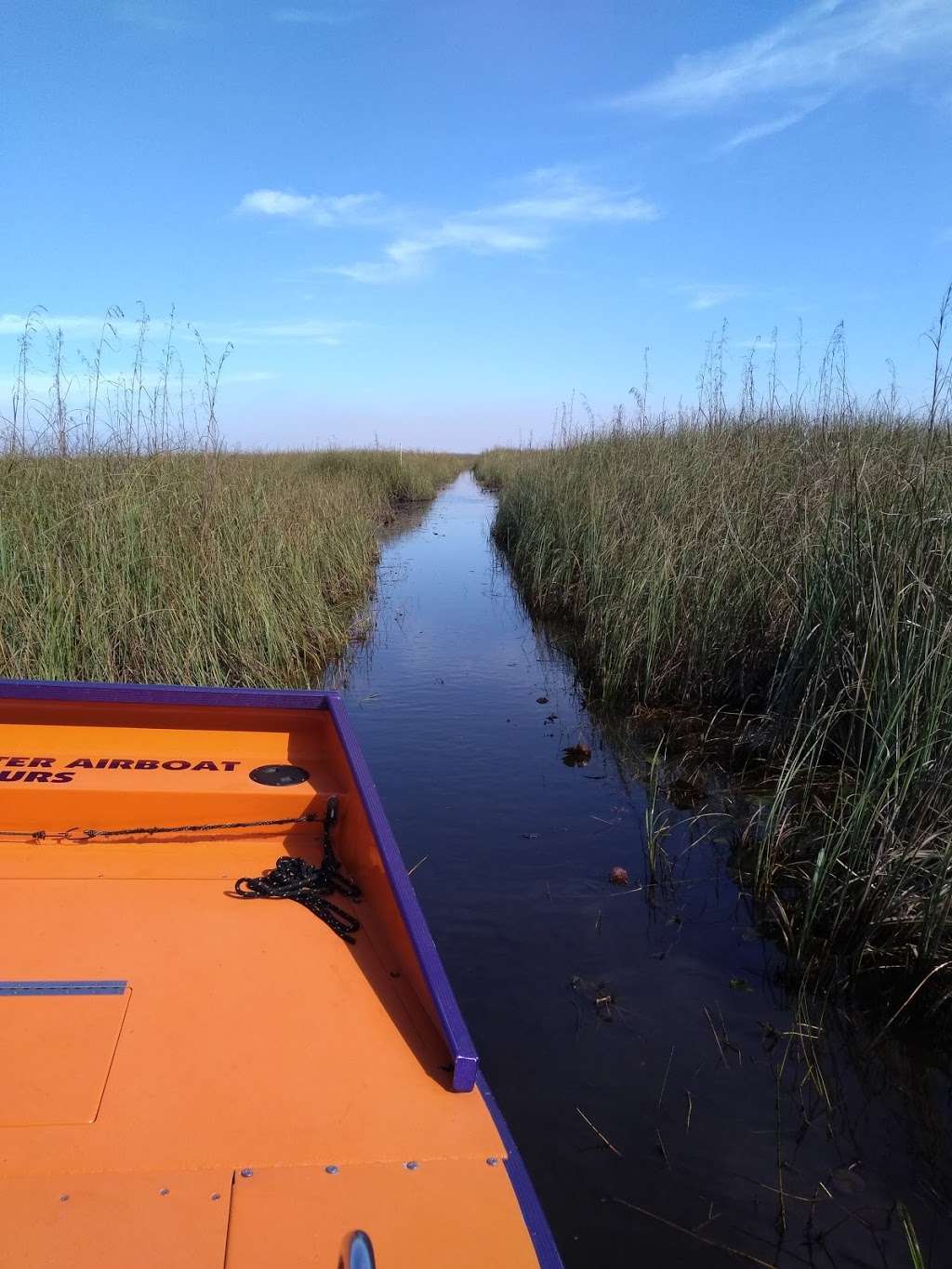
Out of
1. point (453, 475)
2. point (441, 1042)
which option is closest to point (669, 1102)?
point (441, 1042)

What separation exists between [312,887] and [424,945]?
0.67m

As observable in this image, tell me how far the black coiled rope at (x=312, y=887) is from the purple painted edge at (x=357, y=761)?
0.69ft

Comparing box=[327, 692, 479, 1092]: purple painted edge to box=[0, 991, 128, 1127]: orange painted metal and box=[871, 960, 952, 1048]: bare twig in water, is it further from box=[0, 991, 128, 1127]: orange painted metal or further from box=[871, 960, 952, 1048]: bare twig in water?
box=[871, 960, 952, 1048]: bare twig in water

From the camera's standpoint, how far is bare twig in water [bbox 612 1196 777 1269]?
6.52 ft

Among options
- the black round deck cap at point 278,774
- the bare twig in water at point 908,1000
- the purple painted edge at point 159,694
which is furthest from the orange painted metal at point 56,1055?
the bare twig in water at point 908,1000

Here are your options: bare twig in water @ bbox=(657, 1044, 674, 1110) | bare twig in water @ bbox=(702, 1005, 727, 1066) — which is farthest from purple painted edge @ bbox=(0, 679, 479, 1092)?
bare twig in water @ bbox=(702, 1005, 727, 1066)

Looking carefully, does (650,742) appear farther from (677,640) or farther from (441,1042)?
(441,1042)

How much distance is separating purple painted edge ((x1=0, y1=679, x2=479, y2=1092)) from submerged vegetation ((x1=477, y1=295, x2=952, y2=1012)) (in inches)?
61.1

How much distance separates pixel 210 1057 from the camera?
1.80 m

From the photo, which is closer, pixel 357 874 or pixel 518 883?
pixel 357 874

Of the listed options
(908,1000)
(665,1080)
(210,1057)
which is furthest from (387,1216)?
(908,1000)

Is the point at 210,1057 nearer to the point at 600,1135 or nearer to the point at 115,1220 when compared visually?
the point at 115,1220

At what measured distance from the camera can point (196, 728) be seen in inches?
134

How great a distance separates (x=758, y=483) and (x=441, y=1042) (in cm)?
503
